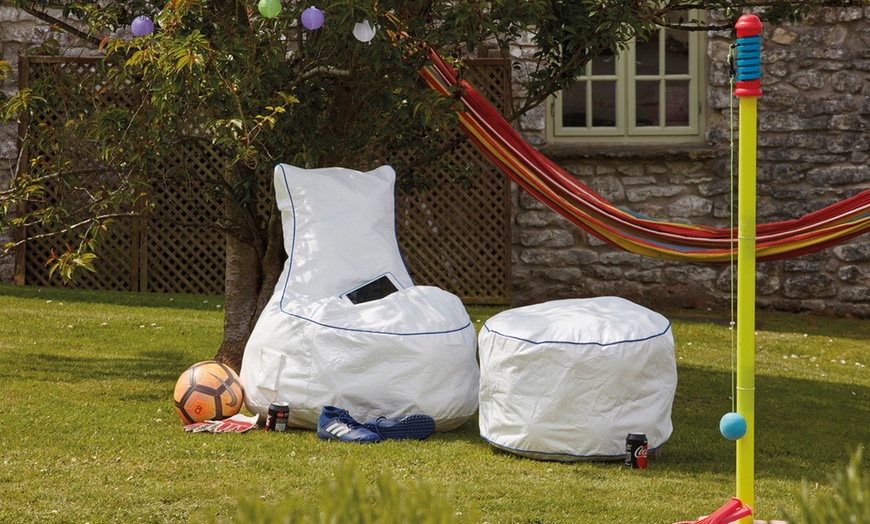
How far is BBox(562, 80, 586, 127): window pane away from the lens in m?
8.05

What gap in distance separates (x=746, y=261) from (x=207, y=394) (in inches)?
91.8

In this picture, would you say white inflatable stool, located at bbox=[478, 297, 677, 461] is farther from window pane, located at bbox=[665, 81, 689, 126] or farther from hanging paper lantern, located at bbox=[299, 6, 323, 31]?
window pane, located at bbox=[665, 81, 689, 126]

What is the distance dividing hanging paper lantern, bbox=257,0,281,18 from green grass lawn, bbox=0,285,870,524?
157cm

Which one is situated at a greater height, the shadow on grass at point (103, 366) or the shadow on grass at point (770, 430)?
the shadow on grass at point (103, 366)

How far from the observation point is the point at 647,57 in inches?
316

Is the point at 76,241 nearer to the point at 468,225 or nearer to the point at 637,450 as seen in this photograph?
the point at 468,225

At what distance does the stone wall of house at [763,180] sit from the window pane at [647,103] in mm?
317

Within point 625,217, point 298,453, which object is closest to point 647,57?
point 625,217

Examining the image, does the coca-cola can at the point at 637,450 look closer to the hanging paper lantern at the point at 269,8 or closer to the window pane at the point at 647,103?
the hanging paper lantern at the point at 269,8

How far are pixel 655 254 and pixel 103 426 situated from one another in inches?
96.5

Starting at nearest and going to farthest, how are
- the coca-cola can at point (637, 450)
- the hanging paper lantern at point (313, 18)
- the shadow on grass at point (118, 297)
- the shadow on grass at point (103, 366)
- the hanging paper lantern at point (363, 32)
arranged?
the coca-cola can at point (637, 450), the hanging paper lantern at point (313, 18), the hanging paper lantern at point (363, 32), the shadow on grass at point (103, 366), the shadow on grass at point (118, 297)

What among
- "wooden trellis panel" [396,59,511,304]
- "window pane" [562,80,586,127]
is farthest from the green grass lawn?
"window pane" [562,80,586,127]

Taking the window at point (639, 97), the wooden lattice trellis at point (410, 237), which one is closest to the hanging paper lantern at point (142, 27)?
the wooden lattice trellis at point (410, 237)

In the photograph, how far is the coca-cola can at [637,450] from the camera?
353 centimetres
